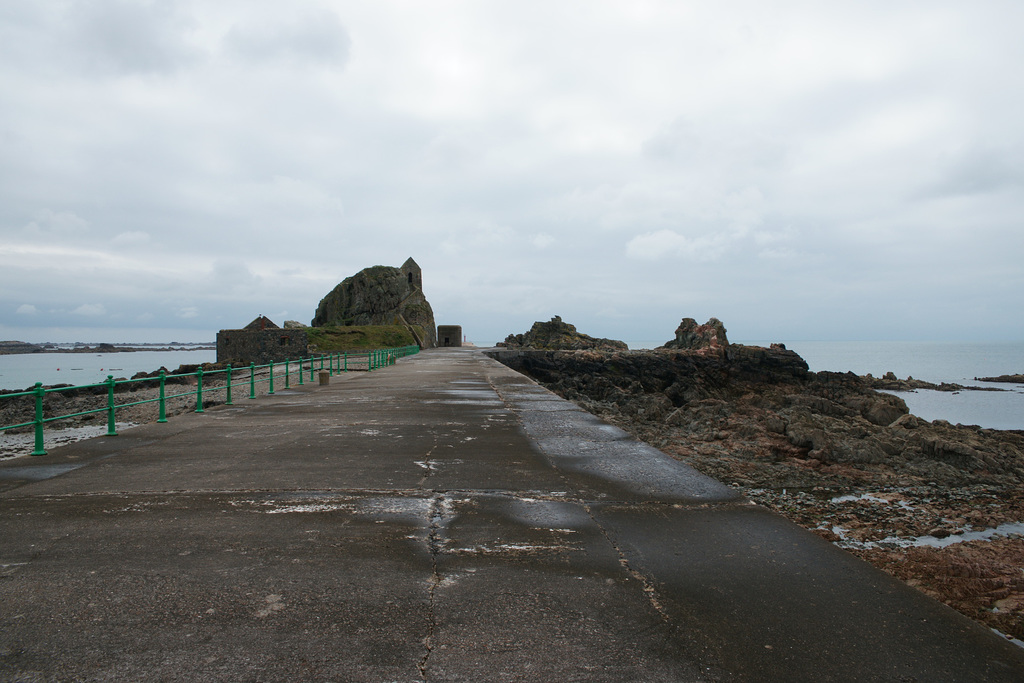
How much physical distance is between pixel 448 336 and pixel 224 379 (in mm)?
44030

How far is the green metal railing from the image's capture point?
6961 mm

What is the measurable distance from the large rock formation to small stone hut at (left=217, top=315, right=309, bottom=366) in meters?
25.2

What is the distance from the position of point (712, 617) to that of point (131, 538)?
150 inches

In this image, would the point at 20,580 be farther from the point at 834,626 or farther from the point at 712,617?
the point at 834,626

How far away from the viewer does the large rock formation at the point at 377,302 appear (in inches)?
2783

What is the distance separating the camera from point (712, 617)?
2994 millimetres

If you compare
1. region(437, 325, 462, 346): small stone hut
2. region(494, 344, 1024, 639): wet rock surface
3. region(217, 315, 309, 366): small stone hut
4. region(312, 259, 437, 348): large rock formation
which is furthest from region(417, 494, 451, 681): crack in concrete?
region(437, 325, 462, 346): small stone hut

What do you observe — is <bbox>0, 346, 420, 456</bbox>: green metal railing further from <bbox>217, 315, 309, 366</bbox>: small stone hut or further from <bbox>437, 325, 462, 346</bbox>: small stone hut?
<bbox>437, 325, 462, 346</bbox>: small stone hut

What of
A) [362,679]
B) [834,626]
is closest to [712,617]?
[834,626]

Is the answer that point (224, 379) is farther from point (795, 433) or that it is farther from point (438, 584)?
point (438, 584)

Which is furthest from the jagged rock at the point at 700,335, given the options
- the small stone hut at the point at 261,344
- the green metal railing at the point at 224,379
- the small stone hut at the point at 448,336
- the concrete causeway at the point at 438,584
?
the concrete causeway at the point at 438,584

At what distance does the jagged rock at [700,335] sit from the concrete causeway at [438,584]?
→ 146 ft

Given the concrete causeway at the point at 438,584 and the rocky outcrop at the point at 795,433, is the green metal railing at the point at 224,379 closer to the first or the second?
the concrete causeway at the point at 438,584

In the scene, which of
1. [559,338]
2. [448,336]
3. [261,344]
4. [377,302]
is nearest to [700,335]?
[559,338]
